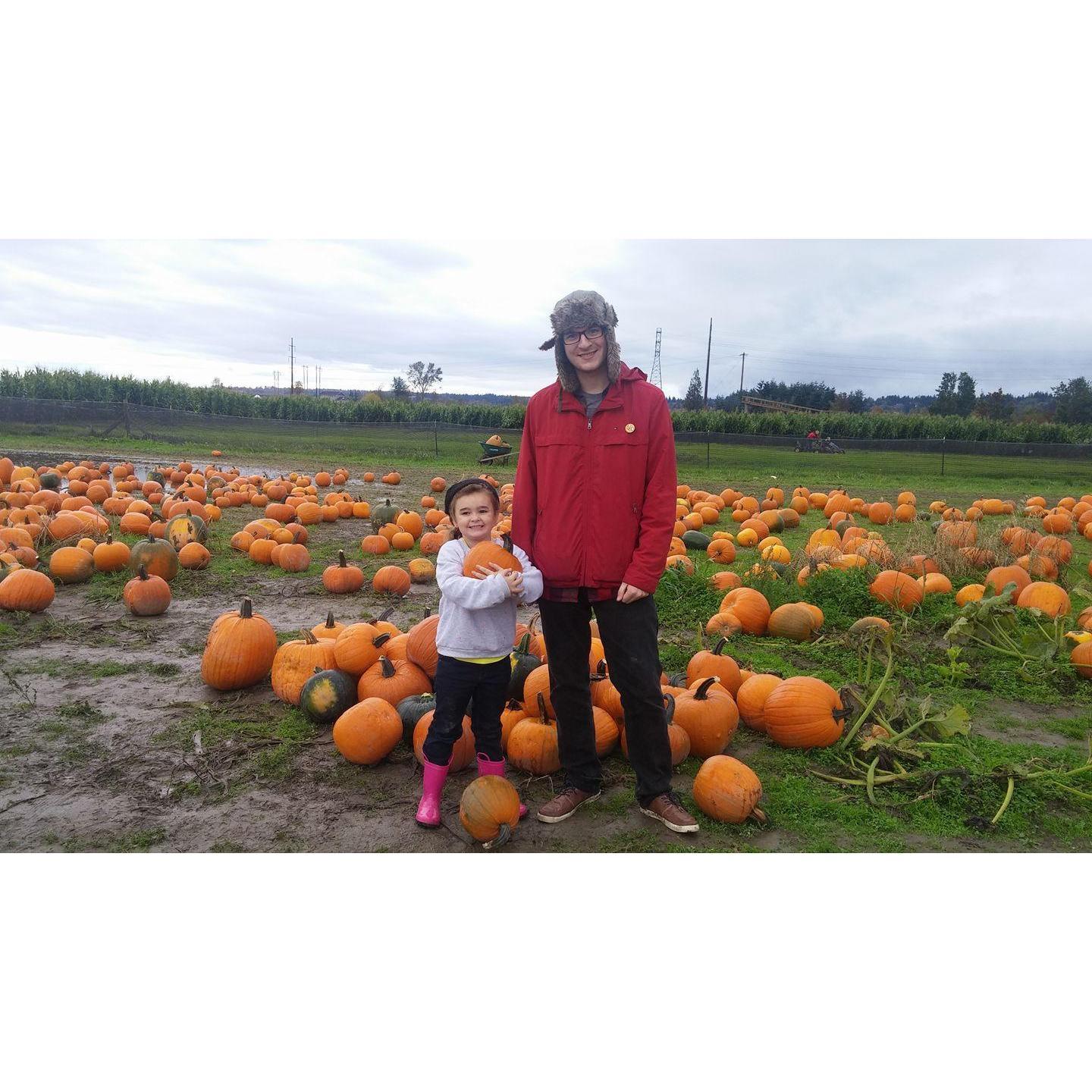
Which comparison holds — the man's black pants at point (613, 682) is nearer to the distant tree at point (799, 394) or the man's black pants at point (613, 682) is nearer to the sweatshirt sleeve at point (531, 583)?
the sweatshirt sleeve at point (531, 583)

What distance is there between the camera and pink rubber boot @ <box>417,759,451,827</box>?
3394mm

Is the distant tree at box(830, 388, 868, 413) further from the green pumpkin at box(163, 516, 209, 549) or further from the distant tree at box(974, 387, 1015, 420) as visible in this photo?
the green pumpkin at box(163, 516, 209, 549)

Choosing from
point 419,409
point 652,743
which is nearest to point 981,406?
point 419,409

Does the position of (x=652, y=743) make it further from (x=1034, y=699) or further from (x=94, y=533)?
(x=94, y=533)

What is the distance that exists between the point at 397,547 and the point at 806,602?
192 inches

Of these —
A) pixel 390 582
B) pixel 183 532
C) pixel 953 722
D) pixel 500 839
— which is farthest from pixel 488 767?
pixel 183 532

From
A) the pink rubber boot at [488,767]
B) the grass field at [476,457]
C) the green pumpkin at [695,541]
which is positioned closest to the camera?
the pink rubber boot at [488,767]

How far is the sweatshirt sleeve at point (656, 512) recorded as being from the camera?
3.27 metres

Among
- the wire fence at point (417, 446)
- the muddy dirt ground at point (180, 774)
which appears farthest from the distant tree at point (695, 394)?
the muddy dirt ground at point (180, 774)

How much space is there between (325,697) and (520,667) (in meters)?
1.13

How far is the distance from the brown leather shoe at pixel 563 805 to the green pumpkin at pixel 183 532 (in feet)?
20.3

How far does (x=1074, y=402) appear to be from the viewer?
177 feet

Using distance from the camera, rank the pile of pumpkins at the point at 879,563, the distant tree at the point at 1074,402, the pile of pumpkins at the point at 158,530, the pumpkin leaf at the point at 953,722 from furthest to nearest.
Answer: the distant tree at the point at 1074,402 → the pile of pumpkins at the point at 158,530 → the pile of pumpkins at the point at 879,563 → the pumpkin leaf at the point at 953,722

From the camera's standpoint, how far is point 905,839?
129 inches
